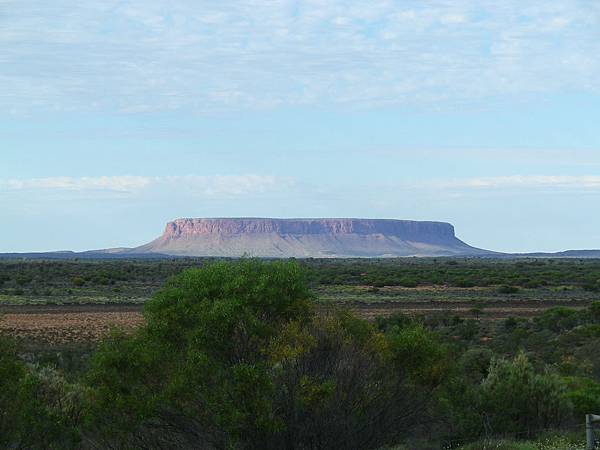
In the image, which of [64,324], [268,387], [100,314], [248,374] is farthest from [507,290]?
[248,374]

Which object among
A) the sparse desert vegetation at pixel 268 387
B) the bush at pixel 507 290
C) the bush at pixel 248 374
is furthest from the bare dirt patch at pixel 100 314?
the bush at pixel 248 374

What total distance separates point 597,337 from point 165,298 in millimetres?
22694

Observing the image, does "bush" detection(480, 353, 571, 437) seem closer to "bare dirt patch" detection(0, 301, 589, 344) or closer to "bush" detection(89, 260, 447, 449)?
"bush" detection(89, 260, 447, 449)

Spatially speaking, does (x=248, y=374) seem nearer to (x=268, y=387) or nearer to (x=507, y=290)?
(x=268, y=387)

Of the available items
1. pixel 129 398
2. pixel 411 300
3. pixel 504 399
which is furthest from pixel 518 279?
pixel 129 398

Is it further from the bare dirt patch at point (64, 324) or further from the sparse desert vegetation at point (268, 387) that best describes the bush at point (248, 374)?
the bare dirt patch at point (64, 324)

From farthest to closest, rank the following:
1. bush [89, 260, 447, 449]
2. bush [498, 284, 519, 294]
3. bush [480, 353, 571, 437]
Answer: bush [498, 284, 519, 294], bush [480, 353, 571, 437], bush [89, 260, 447, 449]

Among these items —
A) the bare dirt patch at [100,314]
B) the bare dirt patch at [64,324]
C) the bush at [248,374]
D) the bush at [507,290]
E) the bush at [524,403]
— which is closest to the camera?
the bush at [248,374]

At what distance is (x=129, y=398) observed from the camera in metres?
15.6

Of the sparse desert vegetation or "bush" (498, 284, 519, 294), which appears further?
"bush" (498, 284, 519, 294)

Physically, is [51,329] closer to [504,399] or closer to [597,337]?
[597,337]

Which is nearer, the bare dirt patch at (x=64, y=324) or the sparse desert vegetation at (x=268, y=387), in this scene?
the sparse desert vegetation at (x=268, y=387)

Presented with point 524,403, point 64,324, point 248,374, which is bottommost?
point 64,324

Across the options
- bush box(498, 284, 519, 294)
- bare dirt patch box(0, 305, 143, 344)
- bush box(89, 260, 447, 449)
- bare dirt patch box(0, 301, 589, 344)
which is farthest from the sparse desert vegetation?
bush box(498, 284, 519, 294)
